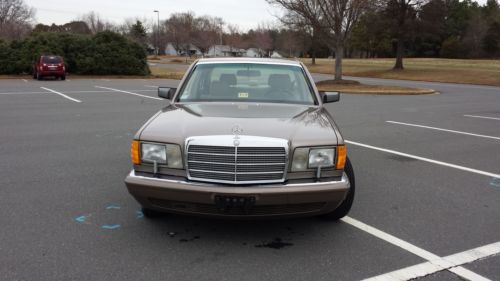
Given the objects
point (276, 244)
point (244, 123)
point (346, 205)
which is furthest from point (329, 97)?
point (276, 244)

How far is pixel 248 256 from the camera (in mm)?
3525

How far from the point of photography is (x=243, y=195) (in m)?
3.33

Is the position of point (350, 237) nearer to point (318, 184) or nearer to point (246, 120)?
point (318, 184)

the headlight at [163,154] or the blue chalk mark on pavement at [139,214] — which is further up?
the headlight at [163,154]

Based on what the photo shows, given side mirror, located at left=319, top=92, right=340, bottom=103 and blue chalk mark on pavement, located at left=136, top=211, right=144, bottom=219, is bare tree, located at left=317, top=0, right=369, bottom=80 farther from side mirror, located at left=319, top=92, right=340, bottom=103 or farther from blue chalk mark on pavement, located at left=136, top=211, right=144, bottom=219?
blue chalk mark on pavement, located at left=136, top=211, right=144, bottom=219

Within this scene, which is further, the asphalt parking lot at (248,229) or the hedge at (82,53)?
the hedge at (82,53)

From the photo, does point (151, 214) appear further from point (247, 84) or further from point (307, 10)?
point (307, 10)

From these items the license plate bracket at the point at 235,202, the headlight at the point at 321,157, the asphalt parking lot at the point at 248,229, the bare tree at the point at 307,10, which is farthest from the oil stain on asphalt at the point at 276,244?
the bare tree at the point at 307,10

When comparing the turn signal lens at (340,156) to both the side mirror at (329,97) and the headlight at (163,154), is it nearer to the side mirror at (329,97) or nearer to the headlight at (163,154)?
the headlight at (163,154)

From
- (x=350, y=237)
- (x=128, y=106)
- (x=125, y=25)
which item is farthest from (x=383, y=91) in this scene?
(x=125, y=25)

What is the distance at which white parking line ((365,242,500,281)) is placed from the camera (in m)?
3.24

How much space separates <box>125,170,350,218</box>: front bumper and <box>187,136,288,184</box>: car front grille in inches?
2.8

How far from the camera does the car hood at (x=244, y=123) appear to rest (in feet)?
11.8

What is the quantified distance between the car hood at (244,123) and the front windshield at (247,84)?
1.17 ft
